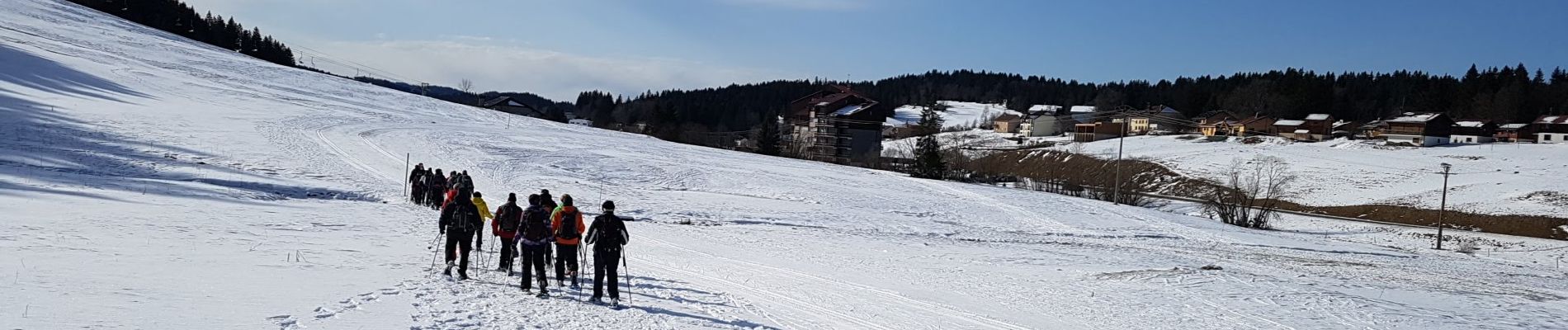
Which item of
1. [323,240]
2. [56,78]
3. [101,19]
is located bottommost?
[323,240]

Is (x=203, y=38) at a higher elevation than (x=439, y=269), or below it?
higher

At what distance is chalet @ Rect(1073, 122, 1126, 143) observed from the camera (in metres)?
108

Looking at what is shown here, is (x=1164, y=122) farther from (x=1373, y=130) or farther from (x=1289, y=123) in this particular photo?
(x=1373, y=130)

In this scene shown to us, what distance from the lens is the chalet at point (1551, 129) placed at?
276 ft

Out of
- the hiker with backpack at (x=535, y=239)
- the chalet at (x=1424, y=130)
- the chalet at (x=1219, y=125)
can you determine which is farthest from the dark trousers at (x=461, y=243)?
the chalet at (x=1219, y=125)

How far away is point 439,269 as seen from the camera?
14.0 m

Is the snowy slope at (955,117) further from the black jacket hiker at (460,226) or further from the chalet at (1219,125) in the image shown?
the black jacket hiker at (460,226)

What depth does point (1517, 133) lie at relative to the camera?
90750mm

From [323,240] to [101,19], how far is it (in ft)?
330

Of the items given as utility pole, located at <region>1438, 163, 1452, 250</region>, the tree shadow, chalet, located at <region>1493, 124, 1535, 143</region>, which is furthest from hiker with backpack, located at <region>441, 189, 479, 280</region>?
chalet, located at <region>1493, 124, 1535, 143</region>

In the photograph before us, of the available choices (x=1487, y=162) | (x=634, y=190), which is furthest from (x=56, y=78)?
(x=1487, y=162)

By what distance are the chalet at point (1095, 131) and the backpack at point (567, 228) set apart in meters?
102

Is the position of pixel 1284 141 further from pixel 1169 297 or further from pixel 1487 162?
pixel 1169 297

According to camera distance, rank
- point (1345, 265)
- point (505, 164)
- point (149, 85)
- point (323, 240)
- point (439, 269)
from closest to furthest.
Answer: point (439, 269) → point (323, 240) → point (1345, 265) → point (505, 164) → point (149, 85)
